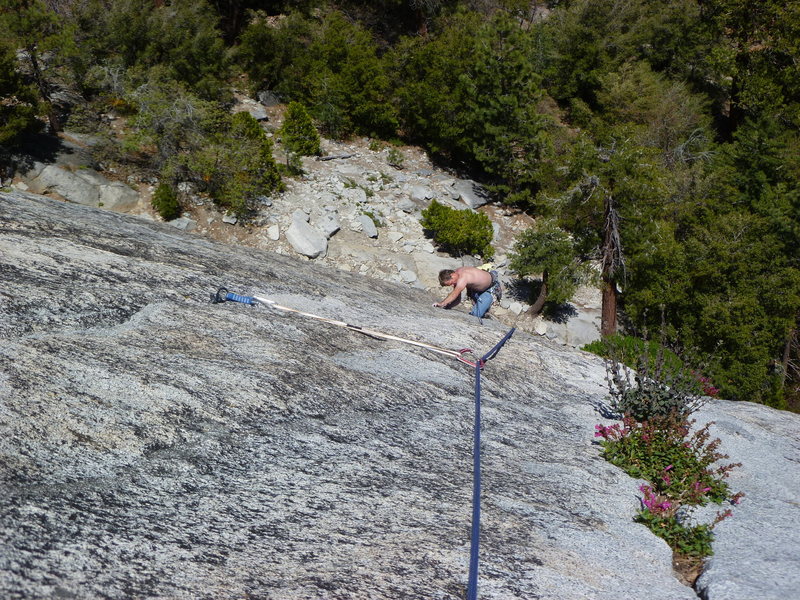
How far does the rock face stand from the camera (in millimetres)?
2639

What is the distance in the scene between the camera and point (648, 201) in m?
17.9

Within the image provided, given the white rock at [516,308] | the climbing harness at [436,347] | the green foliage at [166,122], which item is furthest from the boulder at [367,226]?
the climbing harness at [436,347]

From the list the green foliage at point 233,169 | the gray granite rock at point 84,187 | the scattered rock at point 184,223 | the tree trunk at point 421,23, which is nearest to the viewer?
the gray granite rock at point 84,187

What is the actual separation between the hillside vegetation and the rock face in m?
13.6

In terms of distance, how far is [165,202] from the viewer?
689 inches

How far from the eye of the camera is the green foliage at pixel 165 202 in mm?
17500

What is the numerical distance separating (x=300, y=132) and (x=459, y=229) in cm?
817

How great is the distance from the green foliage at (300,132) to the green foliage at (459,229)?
231 inches

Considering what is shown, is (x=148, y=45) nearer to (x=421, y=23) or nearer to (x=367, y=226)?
(x=367, y=226)

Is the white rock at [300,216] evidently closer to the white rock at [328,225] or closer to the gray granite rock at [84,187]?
the white rock at [328,225]

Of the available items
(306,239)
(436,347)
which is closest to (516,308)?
(306,239)

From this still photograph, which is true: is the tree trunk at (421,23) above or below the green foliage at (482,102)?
above

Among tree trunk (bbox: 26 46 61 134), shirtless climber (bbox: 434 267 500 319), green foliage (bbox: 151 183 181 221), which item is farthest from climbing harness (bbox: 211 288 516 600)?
tree trunk (bbox: 26 46 61 134)

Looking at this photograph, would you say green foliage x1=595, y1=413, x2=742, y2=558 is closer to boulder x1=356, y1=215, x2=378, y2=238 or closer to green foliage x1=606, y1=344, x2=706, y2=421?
green foliage x1=606, y1=344, x2=706, y2=421
